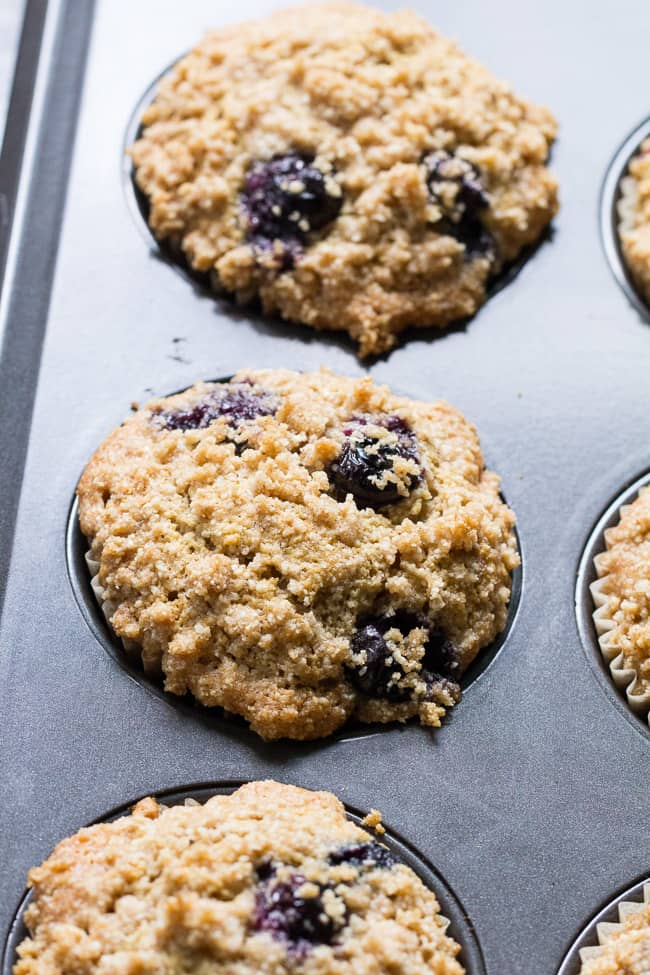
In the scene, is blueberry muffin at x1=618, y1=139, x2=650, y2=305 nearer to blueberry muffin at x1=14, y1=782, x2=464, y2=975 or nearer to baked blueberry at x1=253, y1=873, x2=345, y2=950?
blueberry muffin at x1=14, y1=782, x2=464, y2=975

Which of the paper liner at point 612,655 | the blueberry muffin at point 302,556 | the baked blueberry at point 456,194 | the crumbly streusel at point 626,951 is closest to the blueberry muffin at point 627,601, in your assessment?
the paper liner at point 612,655

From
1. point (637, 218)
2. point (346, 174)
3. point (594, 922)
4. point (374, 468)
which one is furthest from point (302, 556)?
point (637, 218)

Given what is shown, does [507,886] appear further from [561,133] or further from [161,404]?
[561,133]

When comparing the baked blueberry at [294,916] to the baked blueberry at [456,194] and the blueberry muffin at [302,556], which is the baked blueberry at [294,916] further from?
the baked blueberry at [456,194]

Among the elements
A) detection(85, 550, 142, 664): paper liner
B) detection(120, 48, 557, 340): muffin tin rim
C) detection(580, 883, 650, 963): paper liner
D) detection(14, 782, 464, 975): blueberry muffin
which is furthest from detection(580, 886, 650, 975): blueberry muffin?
detection(120, 48, 557, 340): muffin tin rim

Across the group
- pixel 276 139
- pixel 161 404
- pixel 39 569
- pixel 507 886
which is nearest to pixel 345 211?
pixel 276 139

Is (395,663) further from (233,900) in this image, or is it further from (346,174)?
(346,174)

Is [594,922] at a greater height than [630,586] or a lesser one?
lesser

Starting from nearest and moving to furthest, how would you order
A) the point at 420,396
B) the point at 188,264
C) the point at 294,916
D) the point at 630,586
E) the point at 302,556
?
the point at 294,916 → the point at 302,556 → the point at 630,586 → the point at 420,396 → the point at 188,264
